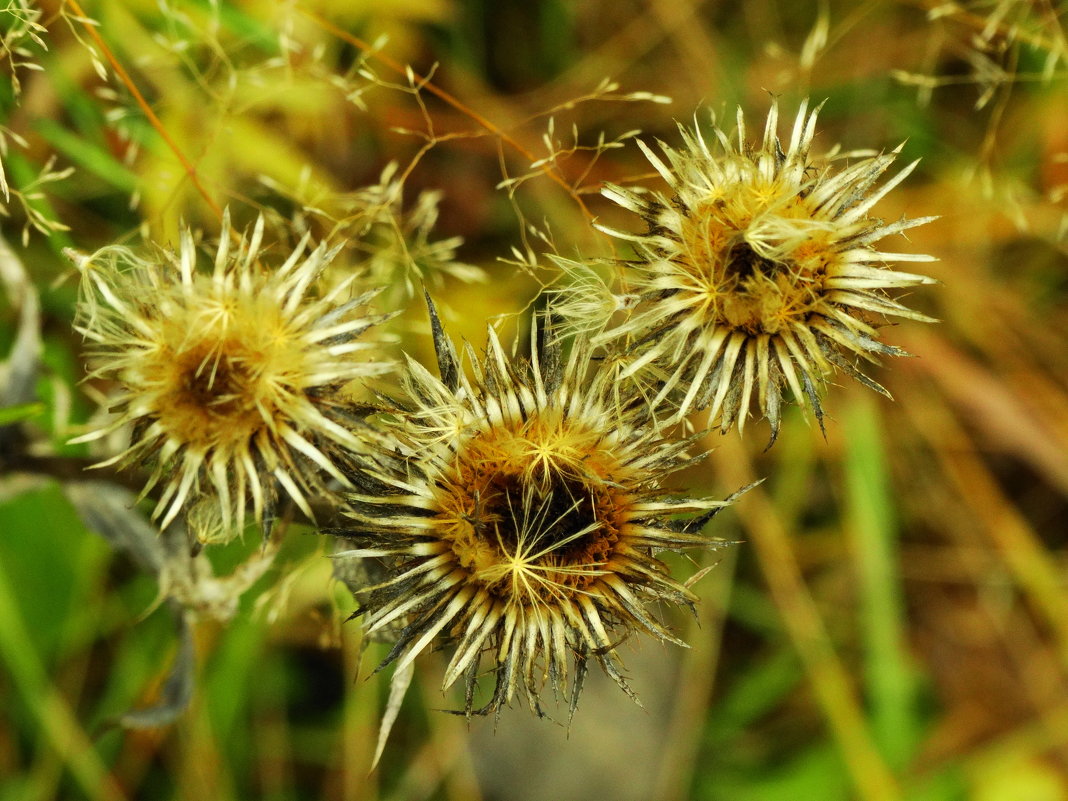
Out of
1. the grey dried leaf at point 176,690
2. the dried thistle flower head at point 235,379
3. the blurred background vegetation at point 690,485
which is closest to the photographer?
the dried thistle flower head at point 235,379

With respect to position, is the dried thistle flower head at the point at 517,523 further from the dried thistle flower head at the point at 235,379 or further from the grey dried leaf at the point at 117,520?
the grey dried leaf at the point at 117,520

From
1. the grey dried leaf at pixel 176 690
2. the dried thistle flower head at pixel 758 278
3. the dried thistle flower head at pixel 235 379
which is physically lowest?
the grey dried leaf at pixel 176 690

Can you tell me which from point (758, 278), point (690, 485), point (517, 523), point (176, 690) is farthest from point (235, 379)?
point (690, 485)

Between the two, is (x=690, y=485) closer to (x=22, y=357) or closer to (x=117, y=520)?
(x=117, y=520)

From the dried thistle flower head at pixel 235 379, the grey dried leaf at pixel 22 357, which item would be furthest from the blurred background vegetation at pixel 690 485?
the dried thistle flower head at pixel 235 379

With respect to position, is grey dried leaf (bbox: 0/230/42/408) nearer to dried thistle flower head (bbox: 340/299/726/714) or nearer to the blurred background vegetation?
the blurred background vegetation

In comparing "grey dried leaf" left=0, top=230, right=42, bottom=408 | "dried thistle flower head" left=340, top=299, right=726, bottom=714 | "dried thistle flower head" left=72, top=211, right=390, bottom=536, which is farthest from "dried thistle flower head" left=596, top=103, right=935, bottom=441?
"grey dried leaf" left=0, top=230, right=42, bottom=408

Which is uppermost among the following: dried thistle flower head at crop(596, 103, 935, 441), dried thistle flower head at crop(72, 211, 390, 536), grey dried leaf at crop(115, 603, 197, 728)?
dried thistle flower head at crop(596, 103, 935, 441)
